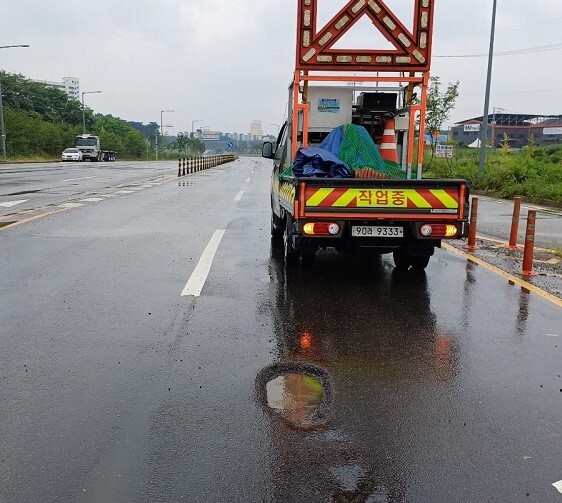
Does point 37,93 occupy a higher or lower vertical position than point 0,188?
higher

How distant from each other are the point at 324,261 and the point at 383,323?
315cm

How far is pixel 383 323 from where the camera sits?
552 cm

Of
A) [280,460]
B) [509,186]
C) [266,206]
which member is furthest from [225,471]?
[509,186]

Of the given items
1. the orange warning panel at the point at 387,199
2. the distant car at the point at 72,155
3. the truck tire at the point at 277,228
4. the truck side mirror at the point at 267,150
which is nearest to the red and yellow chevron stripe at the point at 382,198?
the orange warning panel at the point at 387,199

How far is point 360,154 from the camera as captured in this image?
25.4 ft

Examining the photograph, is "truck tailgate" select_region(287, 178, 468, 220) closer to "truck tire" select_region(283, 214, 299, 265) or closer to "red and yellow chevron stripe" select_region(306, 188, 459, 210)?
"red and yellow chevron stripe" select_region(306, 188, 459, 210)

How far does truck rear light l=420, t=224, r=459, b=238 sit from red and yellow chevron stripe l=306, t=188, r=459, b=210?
23 cm

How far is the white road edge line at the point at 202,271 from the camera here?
6.54m

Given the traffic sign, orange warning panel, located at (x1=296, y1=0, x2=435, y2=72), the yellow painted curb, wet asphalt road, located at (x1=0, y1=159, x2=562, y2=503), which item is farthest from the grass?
wet asphalt road, located at (x1=0, y1=159, x2=562, y2=503)

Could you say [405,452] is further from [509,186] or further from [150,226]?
[509,186]

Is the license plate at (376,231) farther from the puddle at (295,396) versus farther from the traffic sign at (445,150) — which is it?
the traffic sign at (445,150)

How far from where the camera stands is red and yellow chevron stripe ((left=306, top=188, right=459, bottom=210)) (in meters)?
6.55

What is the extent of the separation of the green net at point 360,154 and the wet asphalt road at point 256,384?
140 centimetres

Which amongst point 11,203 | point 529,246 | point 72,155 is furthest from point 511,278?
point 72,155
